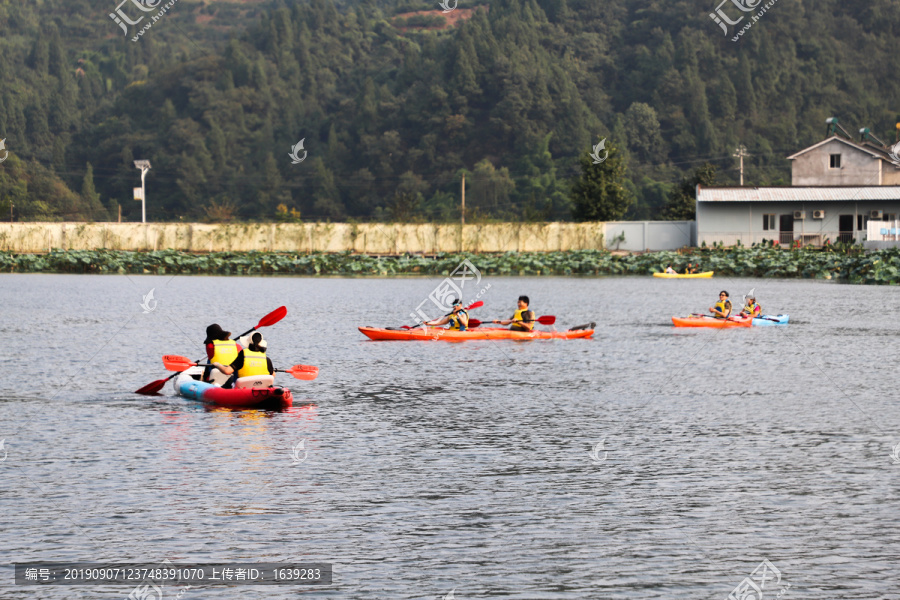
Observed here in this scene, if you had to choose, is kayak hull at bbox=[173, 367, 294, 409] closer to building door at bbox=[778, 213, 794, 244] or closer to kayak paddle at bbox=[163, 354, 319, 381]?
kayak paddle at bbox=[163, 354, 319, 381]

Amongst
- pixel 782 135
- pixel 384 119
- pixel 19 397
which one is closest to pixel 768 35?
pixel 782 135

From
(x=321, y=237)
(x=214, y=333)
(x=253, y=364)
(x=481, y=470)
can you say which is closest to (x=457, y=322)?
(x=214, y=333)

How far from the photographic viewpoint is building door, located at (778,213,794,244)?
68938mm

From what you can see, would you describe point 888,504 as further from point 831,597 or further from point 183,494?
point 183,494

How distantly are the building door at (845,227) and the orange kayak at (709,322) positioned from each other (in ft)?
129

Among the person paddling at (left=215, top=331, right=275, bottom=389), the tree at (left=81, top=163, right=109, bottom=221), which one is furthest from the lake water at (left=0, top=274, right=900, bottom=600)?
the tree at (left=81, top=163, right=109, bottom=221)

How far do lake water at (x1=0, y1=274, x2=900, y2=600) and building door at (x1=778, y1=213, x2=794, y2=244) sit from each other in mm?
42931

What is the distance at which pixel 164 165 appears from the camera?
420 ft

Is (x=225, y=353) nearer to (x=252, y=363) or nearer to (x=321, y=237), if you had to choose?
(x=252, y=363)

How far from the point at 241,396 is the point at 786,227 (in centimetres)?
5848

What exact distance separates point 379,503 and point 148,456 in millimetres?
3834

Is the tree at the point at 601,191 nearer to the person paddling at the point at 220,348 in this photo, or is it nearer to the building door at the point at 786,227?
the building door at the point at 786,227

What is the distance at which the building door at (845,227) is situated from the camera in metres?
68.3

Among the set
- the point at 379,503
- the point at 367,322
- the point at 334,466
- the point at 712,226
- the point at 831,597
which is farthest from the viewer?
the point at 712,226
